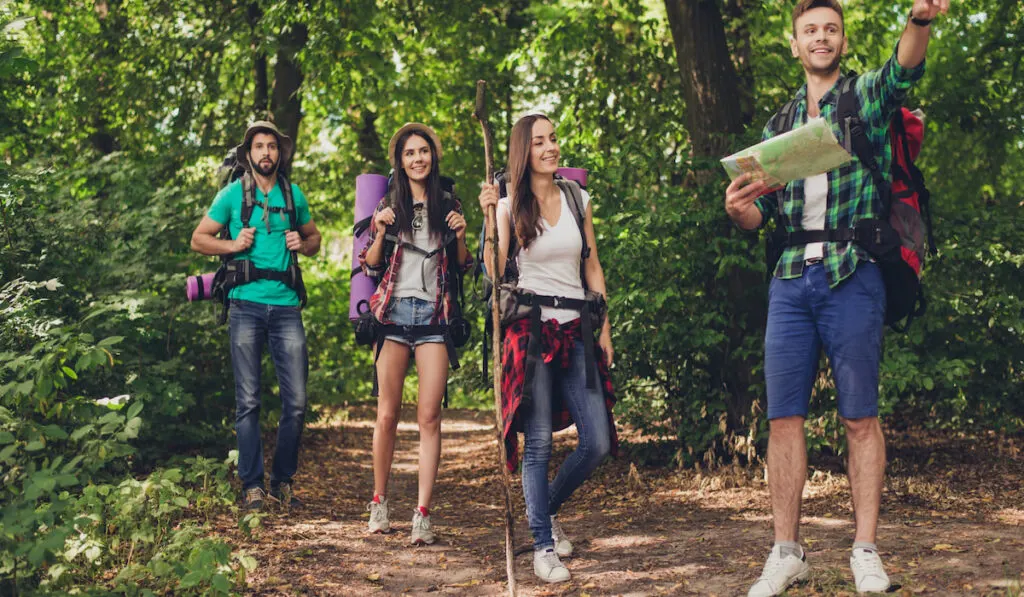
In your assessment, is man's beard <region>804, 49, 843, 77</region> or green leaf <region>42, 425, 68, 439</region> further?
man's beard <region>804, 49, 843, 77</region>

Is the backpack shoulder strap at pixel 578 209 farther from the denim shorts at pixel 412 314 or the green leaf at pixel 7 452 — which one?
the green leaf at pixel 7 452

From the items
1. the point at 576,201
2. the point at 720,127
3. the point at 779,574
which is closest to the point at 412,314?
the point at 576,201

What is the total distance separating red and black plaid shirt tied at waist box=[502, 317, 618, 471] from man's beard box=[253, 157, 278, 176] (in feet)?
7.71

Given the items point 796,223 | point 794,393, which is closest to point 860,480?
point 794,393

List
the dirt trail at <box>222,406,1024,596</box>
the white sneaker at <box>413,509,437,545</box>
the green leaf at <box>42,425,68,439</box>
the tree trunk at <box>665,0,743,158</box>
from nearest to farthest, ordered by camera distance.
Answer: the green leaf at <box>42,425,68,439</box> → the dirt trail at <box>222,406,1024,596</box> → the white sneaker at <box>413,509,437,545</box> → the tree trunk at <box>665,0,743,158</box>

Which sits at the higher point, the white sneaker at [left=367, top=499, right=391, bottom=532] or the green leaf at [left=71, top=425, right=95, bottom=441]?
the green leaf at [left=71, top=425, right=95, bottom=441]

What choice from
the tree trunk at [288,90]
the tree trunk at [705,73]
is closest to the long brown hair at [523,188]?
the tree trunk at [705,73]

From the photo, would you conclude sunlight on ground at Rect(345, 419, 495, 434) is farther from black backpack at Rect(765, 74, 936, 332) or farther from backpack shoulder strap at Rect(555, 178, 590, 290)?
black backpack at Rect(765, 74, 936, 332)

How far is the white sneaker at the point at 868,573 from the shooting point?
367 centimetres

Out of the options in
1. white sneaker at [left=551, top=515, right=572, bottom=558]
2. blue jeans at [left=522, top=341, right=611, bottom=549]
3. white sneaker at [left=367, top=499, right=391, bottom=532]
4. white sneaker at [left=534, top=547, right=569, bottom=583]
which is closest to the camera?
white sneaker at [left=534, top=547, right=569, bottom=583]

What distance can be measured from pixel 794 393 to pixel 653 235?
9.49 ft

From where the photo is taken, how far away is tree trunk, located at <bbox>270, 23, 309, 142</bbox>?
11.3 m

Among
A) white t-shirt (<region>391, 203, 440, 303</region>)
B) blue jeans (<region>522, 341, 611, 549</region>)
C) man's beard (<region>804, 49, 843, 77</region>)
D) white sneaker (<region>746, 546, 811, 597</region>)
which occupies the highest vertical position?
man's beard (<region>804, 49, 843, 77</region>)

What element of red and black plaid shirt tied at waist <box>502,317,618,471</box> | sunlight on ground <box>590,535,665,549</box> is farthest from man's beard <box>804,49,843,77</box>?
sunlight on ground <box>590,535,665,549</box>
